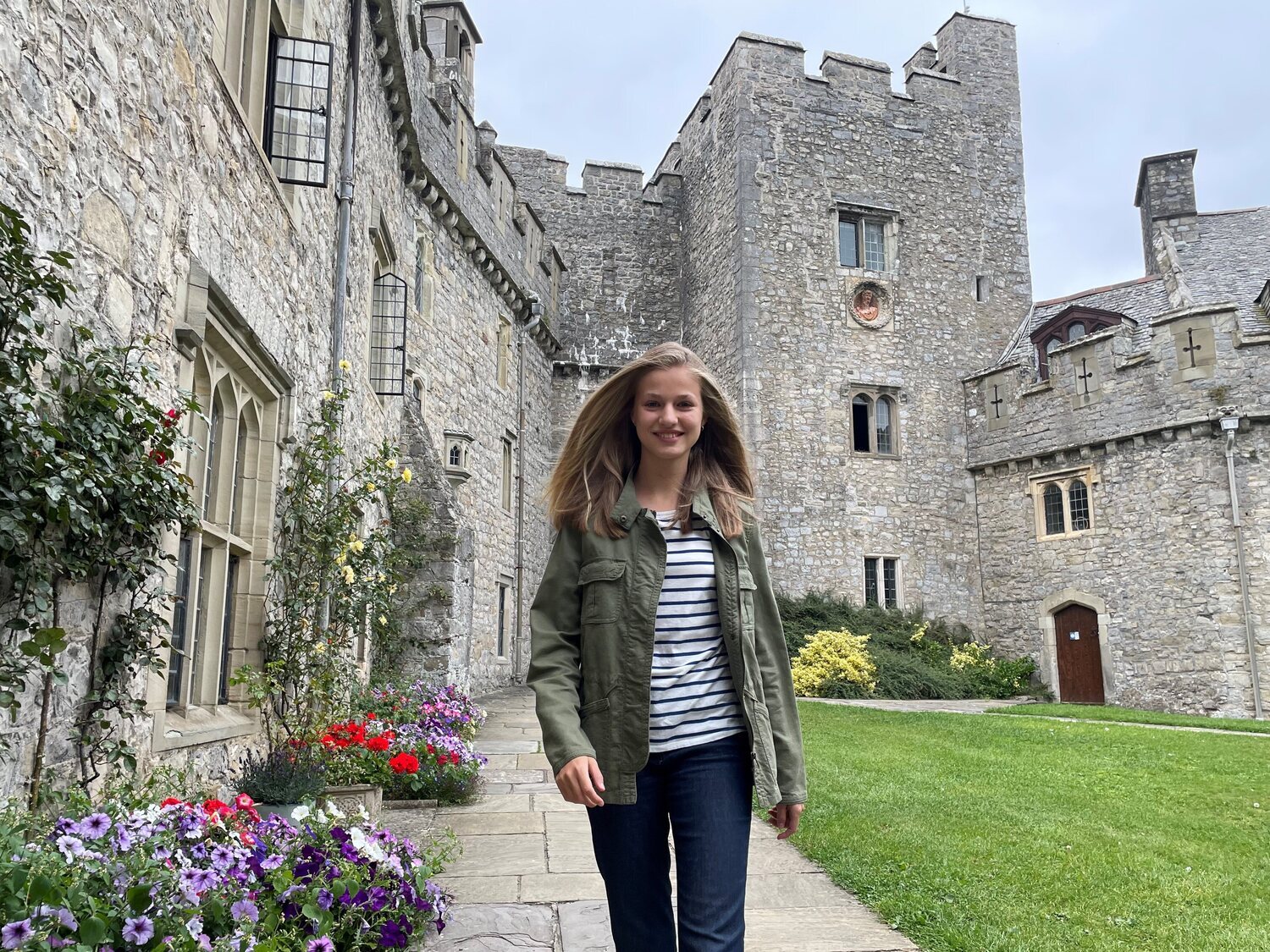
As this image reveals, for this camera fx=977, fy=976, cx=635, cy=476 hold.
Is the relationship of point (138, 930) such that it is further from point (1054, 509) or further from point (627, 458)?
point (1054, 509)

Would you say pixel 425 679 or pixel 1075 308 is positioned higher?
pixel 1075 308

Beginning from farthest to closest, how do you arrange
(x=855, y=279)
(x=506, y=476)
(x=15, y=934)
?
1. (x=855, y=279)
2. (x=506, y=476)
3. (x=15, y=934)

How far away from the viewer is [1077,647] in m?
17.2

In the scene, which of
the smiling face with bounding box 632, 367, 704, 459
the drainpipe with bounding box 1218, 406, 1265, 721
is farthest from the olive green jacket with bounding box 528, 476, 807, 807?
the drainpipe with bounding box 1218, 406, 1265, 721

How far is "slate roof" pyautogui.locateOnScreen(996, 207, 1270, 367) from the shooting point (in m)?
17.5

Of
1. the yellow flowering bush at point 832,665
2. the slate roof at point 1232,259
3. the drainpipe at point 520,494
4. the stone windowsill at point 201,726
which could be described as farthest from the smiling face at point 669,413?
the slate roof at point 1232,259

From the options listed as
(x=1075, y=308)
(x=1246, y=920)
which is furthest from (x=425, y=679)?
(x=1075, y=308)

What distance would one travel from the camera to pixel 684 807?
6.55ft

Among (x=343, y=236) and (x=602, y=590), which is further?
(x=343, y=236)

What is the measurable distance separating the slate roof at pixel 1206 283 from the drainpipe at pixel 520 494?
9.35 m

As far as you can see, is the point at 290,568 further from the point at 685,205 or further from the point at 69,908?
the point at 685,205

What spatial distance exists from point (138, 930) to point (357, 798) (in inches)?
135

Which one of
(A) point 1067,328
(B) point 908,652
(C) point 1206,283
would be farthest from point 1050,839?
(C) point 1206,283

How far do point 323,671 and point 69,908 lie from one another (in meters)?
4.01
